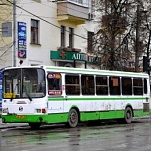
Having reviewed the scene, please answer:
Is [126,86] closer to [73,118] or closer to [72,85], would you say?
[72,85]

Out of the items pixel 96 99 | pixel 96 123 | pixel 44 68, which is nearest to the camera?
pixel 44 68

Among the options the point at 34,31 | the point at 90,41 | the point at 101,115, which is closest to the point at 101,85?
the point at 101,115

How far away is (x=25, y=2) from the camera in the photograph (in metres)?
33.8

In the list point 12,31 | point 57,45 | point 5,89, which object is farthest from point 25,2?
point 5,89

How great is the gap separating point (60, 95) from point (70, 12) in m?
15.5

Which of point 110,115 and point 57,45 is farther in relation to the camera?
point 57,45

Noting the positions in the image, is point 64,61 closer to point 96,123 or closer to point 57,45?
point 57,45

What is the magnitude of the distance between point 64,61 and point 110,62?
4104 mm

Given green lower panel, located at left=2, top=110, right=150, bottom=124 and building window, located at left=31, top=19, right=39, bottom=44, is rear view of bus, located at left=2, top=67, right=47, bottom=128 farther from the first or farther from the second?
building window, located at left=31, top=19, right=39, bottom=44

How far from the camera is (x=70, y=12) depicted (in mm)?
36750

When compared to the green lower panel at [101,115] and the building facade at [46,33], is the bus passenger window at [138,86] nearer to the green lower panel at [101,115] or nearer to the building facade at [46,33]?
the green lower panel at [101,115]

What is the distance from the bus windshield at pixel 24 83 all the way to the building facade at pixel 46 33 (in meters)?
8.46

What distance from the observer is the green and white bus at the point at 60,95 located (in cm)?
2152

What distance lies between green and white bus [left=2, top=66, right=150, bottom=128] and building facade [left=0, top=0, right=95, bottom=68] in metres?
7.53
